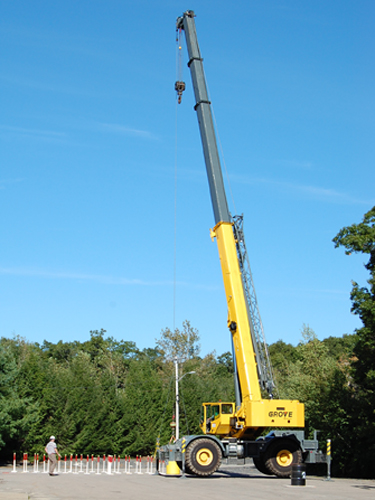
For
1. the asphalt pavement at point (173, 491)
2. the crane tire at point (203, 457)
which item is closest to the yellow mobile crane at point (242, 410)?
the crane tire at point (203, 457)

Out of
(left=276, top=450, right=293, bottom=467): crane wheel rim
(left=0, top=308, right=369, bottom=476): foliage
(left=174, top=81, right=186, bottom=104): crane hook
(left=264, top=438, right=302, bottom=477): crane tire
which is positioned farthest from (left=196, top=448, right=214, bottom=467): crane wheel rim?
(left=174, top=81, right=186, bottom=104): crane hook

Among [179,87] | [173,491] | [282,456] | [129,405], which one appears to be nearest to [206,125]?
[179,87]

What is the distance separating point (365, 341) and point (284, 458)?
9998mm

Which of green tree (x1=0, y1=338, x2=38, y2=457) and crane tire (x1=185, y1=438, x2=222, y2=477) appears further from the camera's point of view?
green tree (x1=0, y1=338, x2=38, y2=457)

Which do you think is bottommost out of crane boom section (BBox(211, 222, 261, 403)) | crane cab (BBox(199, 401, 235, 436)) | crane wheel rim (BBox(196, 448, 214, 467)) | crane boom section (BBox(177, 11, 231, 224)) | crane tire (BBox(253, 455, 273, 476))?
crane tire (BBox(253, 455, 273, 476))

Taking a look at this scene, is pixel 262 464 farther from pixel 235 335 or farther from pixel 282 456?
pixel 235 335

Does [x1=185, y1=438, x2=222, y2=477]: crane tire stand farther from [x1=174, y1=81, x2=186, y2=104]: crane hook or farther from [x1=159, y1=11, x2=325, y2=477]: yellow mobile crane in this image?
[x1=174, y1=81, x2=186, y2=104]: crane hook

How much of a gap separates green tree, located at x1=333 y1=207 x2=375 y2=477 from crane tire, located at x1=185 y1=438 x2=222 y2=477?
1130cm

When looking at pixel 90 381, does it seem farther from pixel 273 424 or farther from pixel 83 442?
pixel 273 424

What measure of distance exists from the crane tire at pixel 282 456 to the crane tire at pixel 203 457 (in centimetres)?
199

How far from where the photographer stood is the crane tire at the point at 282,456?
877 inches

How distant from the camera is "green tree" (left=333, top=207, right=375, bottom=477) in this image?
30.0 m

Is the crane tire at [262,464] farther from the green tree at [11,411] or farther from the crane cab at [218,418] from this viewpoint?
the green tree at [11,411]

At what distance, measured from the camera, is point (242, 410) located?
22.1m
